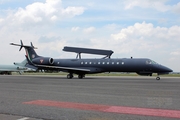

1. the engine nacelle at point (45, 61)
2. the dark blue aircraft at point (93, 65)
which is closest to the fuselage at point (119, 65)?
the dark blue aircraft at point (93, 65)

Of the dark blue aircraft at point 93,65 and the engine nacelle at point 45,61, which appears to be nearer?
the dark blue aircraft at point 93,65

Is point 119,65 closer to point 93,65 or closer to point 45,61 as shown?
point 93,65

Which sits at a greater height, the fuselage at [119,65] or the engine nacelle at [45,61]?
the engine nacelle at [45,61]

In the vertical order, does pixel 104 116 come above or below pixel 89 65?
below

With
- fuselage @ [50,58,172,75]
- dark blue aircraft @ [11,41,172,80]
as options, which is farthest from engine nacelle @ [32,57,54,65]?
fuselage @ [50,58,172,75]

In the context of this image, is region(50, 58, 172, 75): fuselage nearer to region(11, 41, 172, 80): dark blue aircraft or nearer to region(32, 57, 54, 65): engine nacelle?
region(11, 41, 172, 80): dark blue aircraft

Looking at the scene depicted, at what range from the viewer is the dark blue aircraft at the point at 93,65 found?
96.7ft

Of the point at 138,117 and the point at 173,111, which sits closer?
the point at 138,117

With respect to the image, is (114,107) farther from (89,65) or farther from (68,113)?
(89,65)

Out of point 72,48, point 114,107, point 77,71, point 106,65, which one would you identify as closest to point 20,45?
point 77,71

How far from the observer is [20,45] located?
37.7 meters

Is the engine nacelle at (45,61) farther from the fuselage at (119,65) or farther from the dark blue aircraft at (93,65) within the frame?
the fuselage at (119,65)

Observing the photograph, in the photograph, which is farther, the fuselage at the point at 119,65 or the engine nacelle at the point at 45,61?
the engine nacelle at the point at 45,61

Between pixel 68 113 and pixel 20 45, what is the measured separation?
107ft
